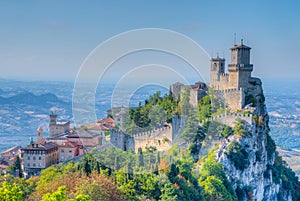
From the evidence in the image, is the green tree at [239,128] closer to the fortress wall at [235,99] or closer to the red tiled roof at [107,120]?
the fortress wall at [235,99]

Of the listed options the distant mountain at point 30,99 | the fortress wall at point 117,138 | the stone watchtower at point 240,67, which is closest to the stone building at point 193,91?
the stone watchtower at point 240,67

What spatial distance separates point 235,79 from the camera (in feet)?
120

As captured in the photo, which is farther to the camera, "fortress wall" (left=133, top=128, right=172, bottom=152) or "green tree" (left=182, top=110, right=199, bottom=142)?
"green tree" (left=182, top=110, right=199, bottom=142)

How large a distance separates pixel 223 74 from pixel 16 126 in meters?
76.2

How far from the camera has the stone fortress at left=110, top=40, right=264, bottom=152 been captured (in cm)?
3114

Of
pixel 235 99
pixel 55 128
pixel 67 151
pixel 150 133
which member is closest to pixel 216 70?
pixel 235 99

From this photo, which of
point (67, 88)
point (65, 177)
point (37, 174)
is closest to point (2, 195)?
point (65, 177)

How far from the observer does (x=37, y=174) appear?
3073cm

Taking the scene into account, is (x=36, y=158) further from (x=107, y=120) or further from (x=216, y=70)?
(x=216, y=70)

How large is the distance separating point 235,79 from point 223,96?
1976mm

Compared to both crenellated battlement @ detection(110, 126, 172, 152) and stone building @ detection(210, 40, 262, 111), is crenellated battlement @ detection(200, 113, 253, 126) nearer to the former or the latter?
stone building @ detection(210, 40, 262, 111)

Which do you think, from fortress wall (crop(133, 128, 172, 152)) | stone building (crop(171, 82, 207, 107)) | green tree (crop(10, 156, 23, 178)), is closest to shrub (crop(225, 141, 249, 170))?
fortress wall (crop(133, 128, 172, 152))

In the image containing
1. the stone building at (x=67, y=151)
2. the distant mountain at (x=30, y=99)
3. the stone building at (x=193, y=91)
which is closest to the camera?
the stone building at (x=67, y=151)

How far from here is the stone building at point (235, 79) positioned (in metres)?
35.2
